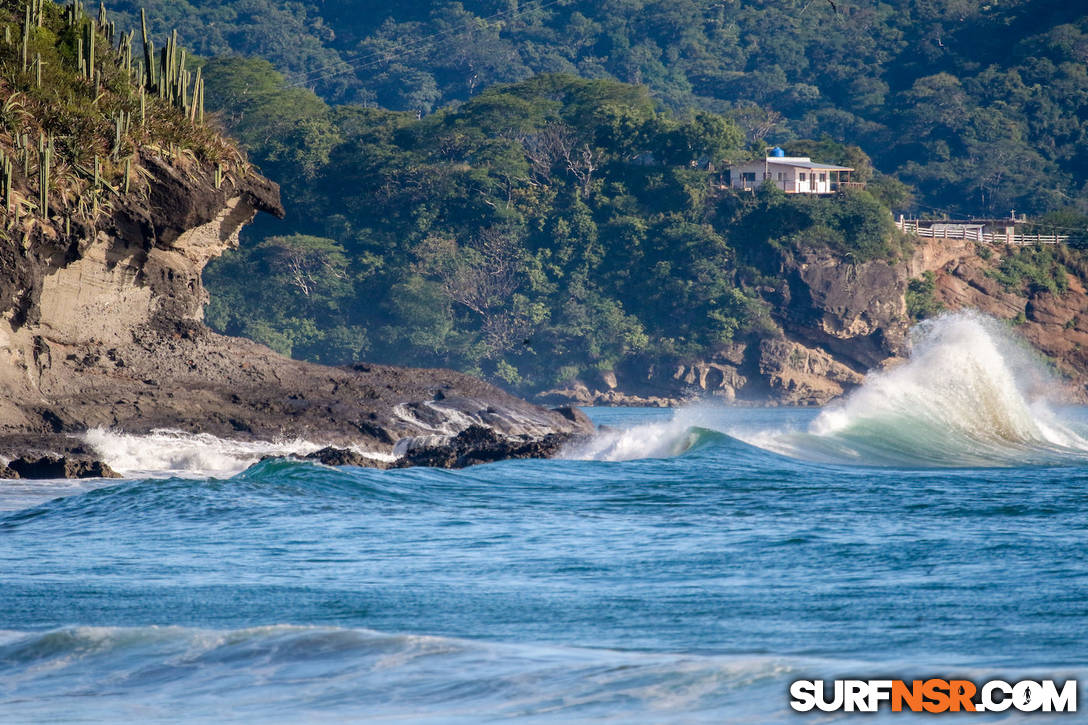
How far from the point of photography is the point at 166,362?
86.1 ft

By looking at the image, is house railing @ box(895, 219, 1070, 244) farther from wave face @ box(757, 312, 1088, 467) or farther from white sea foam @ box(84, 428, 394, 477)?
white sea foam @ box(84, 428, 394, 477)

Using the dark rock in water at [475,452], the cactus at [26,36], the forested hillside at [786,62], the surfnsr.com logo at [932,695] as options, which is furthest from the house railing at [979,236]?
the surfnsr.com logo at [932,695]

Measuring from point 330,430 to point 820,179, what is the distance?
49744mm

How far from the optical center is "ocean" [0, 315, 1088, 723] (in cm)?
784

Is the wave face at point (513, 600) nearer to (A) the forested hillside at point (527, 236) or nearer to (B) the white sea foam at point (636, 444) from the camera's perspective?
(B) the white sea foam at point (636, 444)

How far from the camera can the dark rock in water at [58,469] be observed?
20.5m

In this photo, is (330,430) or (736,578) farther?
(330,430)

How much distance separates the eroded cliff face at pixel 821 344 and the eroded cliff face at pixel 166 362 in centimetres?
3845

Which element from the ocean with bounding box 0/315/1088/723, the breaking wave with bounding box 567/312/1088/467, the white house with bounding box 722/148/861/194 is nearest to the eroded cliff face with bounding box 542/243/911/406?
the white house with bounding box 722/148/861/194

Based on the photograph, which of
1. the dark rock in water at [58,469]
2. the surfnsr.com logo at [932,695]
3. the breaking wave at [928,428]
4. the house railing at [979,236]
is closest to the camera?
the surfnsr.com logo at [932,695]

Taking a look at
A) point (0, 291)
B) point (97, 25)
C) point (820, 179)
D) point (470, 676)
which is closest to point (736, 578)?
point (470, 676)

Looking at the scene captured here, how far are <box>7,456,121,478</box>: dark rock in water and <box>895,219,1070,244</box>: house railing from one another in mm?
55128

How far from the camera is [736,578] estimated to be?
10.6 m

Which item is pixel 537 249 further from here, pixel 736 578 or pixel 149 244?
pixel 736 578
